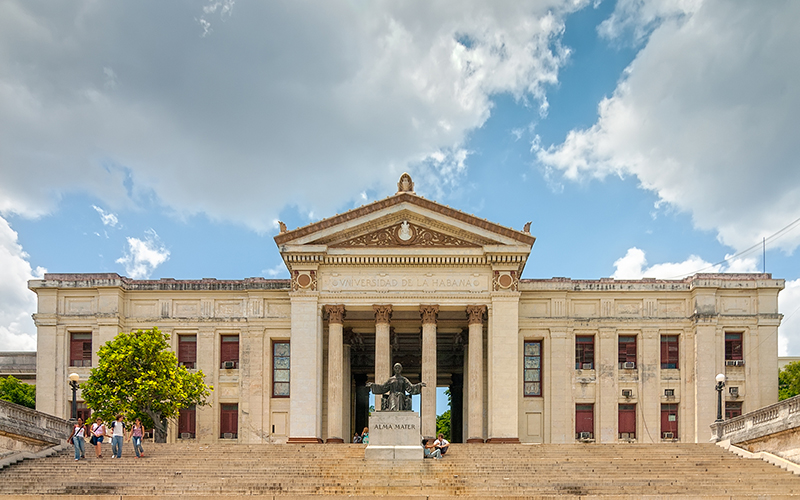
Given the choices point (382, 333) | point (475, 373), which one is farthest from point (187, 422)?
point (475, 373)

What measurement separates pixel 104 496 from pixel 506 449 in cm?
1711

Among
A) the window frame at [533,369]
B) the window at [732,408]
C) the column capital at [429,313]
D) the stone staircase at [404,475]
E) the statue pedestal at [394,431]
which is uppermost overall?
the column capital at [429,313]

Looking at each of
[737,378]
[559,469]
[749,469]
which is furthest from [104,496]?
[737,378]

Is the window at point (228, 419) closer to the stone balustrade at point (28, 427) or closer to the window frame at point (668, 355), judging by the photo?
the stone balustrade at point (28, 427)

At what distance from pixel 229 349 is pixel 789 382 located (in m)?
34.4

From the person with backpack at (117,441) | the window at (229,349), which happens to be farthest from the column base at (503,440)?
the person with backpack at (117,441)

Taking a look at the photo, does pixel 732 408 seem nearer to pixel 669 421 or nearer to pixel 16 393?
pixel 669 421

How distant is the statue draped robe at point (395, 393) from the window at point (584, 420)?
18901 mm

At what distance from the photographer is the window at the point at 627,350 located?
50.2 meters

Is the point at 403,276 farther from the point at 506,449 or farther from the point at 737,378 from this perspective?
the point at 737,378

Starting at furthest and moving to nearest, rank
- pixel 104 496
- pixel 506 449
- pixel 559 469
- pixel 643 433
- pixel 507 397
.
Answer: pixel 643 433, pixel 507 397, pixel 506 449, pixel 559 469, pixel 104 496

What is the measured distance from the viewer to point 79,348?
1984 inches

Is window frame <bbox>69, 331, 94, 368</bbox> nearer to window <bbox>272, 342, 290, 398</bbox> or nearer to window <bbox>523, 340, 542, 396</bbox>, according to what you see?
window <bbox>272, 342, 290, 398</bbox>

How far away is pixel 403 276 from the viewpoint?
46.0 meters
